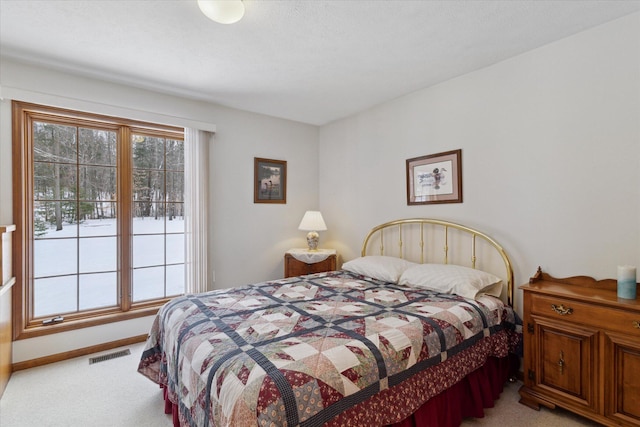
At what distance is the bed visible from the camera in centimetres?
122

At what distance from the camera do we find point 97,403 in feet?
7.00

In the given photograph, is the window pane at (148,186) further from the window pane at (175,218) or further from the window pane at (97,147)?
the window pane at (97,147)

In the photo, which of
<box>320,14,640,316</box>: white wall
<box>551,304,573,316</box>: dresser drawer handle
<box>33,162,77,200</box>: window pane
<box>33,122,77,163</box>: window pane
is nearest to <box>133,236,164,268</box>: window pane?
<box>33,162,77,200</box>: window pane

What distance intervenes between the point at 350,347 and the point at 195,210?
2554 millimetres

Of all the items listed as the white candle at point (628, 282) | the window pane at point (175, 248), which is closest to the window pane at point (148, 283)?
the window pane at point (175, 248)

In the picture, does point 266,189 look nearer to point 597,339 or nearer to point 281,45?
point 281,45

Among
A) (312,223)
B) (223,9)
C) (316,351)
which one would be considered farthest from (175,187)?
(316,351)

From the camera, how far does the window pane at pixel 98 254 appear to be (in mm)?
2979

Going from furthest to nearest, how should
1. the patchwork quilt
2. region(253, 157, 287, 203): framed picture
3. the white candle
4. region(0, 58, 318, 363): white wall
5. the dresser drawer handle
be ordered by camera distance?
region(253, 157, 287, 203): framed picture → region(0, 58, 318, 363): white wall → the dresser drawer handle → the white candle → the patchwork quilt

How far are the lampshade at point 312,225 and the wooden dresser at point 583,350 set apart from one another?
2379 millimetres

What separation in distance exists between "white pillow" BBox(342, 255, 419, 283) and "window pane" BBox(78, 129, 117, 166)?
2.74 metres

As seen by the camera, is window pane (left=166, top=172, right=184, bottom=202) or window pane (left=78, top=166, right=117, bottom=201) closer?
window pane (left=78, top=166, right=117, bottom=201)

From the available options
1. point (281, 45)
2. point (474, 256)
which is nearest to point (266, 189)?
point (281, 45)

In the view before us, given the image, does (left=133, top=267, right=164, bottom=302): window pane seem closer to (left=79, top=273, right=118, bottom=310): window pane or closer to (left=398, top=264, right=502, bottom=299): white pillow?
(left=79, top=273, right=118, bottom=310): window pane
